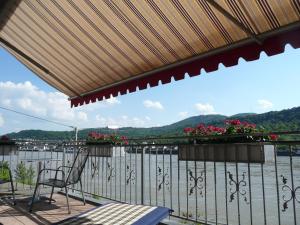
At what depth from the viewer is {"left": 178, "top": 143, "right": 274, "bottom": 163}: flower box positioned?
329cm

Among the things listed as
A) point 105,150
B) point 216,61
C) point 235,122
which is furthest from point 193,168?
point 216,61

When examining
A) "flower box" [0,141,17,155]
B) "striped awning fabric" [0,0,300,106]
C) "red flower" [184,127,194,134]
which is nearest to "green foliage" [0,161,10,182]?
"flower box" [0,141,17,155]

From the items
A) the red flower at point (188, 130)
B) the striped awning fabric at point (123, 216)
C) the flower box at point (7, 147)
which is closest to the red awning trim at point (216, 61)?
the red flower at point (188, 130)

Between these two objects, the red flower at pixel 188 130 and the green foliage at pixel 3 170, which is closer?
the red flower at pixel 188 130

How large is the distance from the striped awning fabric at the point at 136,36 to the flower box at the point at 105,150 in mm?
930

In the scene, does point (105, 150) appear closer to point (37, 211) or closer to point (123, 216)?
point (37, 211)

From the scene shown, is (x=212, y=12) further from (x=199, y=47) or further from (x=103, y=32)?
(x=103, y=32)

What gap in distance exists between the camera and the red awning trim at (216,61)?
9.52ft

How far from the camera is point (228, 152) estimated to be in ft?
11.6

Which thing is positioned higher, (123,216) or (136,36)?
(136,36)

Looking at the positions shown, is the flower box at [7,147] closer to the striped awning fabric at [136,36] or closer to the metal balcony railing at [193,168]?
the metal balcony railing at [193,168]

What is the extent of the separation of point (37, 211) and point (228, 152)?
318 cm

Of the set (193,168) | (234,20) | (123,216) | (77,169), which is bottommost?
(123,216)

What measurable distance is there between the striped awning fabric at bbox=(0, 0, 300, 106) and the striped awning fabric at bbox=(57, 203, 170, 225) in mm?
1658
